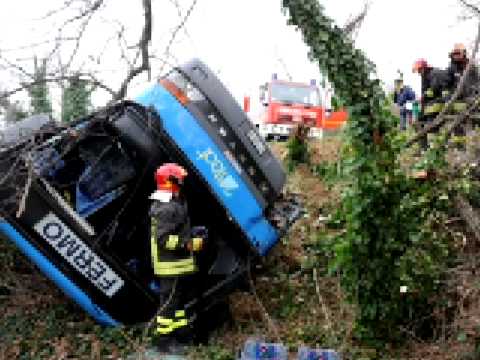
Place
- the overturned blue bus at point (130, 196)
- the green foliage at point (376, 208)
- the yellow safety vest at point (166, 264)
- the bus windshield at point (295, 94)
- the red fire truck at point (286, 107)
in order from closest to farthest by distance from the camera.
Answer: the green foliage at point (376, 208), the yellow safety vest at point (166, 264), the overturned blue bus at point (130, 196), the red fire truck at point (286, 107), the bus windshield at point (295, 94)


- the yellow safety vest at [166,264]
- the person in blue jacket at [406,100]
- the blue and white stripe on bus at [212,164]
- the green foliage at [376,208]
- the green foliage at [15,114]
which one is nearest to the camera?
the green foliage at [376,208]

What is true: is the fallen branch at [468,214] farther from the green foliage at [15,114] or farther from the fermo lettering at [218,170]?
the green foliage at [15,114]

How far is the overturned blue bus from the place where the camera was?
6773 millimetres

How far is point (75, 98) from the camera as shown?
9305 mm

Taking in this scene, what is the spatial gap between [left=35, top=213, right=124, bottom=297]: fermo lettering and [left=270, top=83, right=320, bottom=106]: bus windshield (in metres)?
13.8

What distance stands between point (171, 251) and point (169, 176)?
69 cm

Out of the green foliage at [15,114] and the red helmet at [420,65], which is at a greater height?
the red helmet at [420,65]

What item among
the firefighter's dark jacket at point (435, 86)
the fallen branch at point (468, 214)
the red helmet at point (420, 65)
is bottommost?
the fallen branch at point (468, 214)

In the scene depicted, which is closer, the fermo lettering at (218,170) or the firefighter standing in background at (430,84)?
the fermo lettering at (218,170)

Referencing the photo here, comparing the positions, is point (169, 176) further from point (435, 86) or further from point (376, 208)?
point (435, 86)

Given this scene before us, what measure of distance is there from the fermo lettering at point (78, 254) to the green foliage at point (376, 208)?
7.16 feet

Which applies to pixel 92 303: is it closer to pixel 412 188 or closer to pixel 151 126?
pixel 151 126

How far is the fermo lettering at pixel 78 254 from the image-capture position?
674 cm

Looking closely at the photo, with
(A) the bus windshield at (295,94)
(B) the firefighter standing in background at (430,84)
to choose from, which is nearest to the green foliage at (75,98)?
(B) the firefighter standing in background at (430,84)
